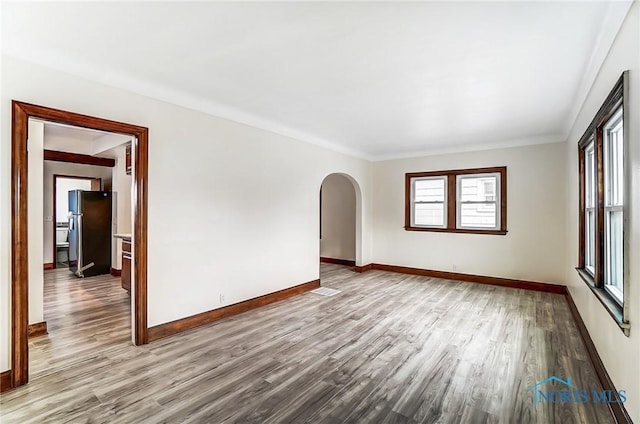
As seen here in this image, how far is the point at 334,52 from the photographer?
2451 millimetres

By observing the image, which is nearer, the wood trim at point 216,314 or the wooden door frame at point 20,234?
the wooden door frame at point 20,234

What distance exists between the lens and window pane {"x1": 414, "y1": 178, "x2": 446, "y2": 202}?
6239 mm

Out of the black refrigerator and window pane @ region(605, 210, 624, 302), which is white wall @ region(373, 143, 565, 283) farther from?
the black refrigerator

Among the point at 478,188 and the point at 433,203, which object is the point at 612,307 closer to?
the point at 478,188

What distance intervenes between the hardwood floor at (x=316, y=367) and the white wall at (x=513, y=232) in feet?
3.81

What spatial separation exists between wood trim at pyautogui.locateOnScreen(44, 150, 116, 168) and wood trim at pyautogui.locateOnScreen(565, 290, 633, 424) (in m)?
8.35

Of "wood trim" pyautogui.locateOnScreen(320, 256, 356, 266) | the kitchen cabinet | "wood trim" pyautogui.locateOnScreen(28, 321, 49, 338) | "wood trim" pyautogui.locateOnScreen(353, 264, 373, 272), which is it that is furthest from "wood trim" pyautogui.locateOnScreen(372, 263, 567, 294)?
"wood trim" pyautogui.locateOnScreen(28, 321, 49, 338)

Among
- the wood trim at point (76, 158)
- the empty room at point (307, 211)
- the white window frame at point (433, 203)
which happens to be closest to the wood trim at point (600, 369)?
the empty room at point (307, 211)

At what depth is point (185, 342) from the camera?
3.11m

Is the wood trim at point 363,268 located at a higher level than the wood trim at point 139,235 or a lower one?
lower

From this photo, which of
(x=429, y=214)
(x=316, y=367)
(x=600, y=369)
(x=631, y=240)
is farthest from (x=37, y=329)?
(x=429, y=214)

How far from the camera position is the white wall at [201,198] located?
2465mm

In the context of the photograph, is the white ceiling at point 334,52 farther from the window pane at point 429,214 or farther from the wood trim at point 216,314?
the window pane at point 429,214

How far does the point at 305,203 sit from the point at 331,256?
3.32 meters
